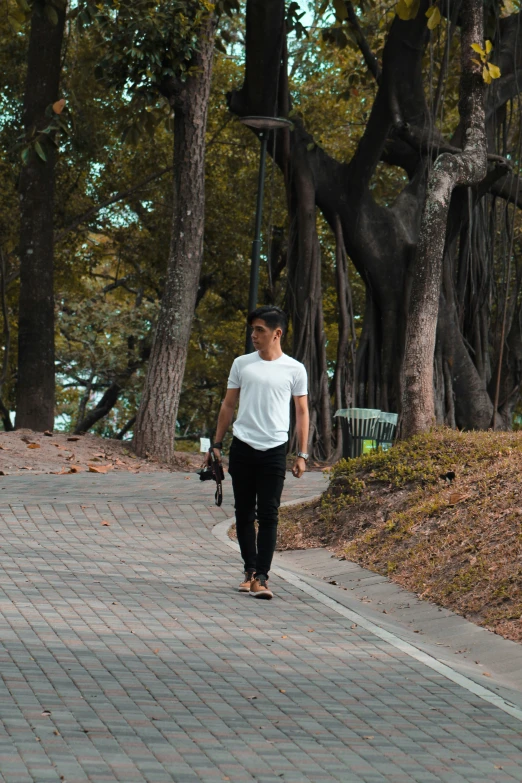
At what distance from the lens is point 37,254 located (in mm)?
19641

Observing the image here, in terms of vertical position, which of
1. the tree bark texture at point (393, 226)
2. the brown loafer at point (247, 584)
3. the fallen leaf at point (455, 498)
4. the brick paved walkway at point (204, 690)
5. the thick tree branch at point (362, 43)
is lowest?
the brick paved walkway at point (204, 690)

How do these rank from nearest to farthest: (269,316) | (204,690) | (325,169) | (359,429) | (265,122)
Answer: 1. (204,690)
2. (269,316)
3. (359,429)
4. (265,122)
5. (325,169)

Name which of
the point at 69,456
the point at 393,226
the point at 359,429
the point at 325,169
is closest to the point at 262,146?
the point at 325,169

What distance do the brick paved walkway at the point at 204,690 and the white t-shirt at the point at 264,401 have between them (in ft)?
3.47

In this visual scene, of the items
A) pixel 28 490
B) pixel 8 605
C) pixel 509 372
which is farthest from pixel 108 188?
pixel 8 605

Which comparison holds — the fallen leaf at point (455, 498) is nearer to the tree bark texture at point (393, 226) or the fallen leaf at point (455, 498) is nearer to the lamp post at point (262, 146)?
the tree bark texture at point (393, 226)

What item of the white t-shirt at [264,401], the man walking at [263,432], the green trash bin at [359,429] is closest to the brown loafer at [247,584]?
the man walking at [263,432]

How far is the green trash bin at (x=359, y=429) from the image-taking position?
13336 millimetres

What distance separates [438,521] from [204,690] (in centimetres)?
410

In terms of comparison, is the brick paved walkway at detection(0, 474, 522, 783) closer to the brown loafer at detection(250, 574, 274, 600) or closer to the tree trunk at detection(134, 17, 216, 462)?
the brown loafer at detection(250, 574, 274, 600)

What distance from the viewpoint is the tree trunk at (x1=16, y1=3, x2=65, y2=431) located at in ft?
64.2

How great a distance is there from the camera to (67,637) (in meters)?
6.69

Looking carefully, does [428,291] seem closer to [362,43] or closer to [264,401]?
[264,401]

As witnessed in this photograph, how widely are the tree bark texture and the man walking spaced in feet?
32.7
